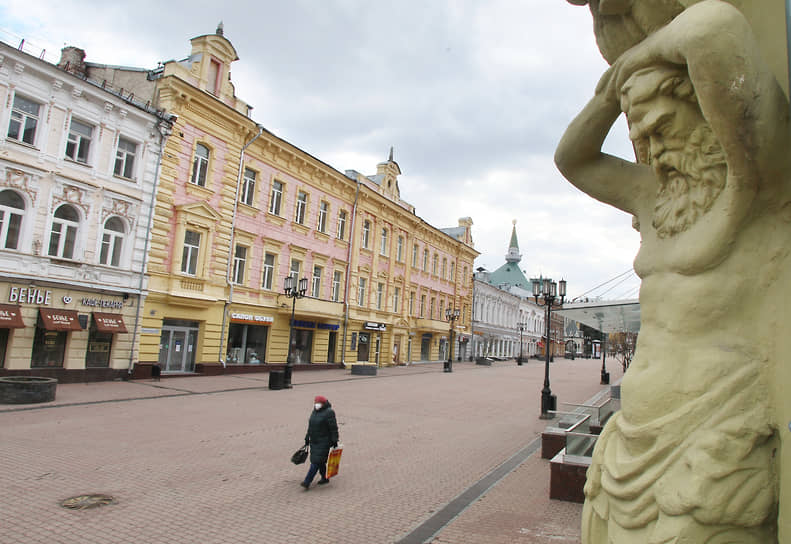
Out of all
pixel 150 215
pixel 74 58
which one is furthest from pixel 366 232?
pixel 74 58

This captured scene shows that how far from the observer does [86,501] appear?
625cm

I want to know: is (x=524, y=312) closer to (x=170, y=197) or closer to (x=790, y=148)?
(x=170, y=197)

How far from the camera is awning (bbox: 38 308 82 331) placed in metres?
16.1

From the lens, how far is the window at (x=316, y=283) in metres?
28.5

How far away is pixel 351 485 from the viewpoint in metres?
7.63

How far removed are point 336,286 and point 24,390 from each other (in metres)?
19.0

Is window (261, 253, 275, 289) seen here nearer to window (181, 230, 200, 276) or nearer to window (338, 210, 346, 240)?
window (181, 230, 200, 276)

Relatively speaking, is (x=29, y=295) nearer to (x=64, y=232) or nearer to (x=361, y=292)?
(x=64, y=232)

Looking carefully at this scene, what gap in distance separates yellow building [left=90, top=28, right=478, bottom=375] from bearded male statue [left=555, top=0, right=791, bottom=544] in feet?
62.4

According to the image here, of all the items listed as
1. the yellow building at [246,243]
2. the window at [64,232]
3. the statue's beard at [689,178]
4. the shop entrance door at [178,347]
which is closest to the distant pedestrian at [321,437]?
the statue's beard at [689,178]

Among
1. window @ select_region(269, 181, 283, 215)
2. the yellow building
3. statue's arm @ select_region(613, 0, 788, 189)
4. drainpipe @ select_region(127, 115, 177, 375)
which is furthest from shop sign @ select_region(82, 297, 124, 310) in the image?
statue's arm @ select_region(613, 0, 788, 189)

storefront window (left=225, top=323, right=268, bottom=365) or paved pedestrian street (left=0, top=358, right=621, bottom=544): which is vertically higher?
storefront window (left=225, top=323, right=268, bottom=365)

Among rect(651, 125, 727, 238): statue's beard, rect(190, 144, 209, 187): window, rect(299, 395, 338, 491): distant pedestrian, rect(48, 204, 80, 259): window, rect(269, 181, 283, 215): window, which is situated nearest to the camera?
rect(651, 125, 727, 238): statue's beard

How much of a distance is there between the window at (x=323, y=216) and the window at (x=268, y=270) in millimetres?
4281
